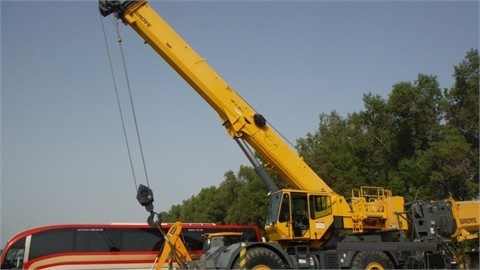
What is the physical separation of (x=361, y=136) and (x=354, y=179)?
6.05 meters

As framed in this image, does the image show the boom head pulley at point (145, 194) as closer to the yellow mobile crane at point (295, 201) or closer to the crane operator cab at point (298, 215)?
the yellow mobile crane at point (295, 201)

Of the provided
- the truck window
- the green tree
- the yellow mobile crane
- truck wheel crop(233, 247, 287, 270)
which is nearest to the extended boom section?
the yellow mobile crane

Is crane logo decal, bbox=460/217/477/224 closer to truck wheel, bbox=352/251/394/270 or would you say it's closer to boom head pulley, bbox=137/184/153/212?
truck wheel, bbox=352/251/394/270

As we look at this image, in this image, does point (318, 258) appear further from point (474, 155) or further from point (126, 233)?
point (474, 155)

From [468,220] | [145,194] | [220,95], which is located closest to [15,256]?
[145,194]

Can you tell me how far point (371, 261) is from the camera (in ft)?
48.2

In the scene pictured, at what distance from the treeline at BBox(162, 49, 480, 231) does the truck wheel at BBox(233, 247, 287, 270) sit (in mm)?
22021

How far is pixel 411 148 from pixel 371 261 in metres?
28.2

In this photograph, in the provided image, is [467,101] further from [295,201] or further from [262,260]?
[262,260]

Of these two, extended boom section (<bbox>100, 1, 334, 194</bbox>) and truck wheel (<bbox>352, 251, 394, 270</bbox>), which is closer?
truck wheel (<bbox>352, 251, 394, 270</bbox>)

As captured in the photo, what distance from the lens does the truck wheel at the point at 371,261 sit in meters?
14.6

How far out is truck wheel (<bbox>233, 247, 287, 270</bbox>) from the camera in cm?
1334

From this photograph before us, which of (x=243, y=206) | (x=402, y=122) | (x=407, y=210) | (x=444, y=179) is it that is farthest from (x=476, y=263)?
(x=243, y=206)

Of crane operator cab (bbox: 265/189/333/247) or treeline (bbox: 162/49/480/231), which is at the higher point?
treeline (bbox: 162/49/480/231)
